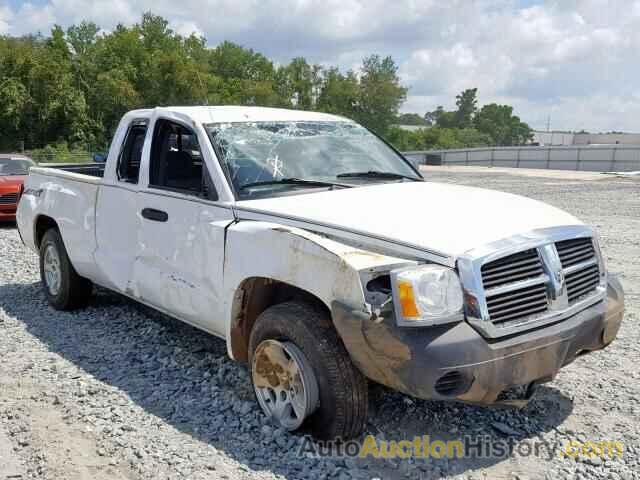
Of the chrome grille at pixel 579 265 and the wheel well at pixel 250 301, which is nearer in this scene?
the chrome grille at pixel 579 265

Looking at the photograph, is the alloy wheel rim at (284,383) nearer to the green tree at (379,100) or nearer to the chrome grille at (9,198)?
the chrome grille at (9,198)

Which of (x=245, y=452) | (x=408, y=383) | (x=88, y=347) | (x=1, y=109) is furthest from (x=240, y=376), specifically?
(x=1, y=109)

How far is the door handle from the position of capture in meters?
4.63

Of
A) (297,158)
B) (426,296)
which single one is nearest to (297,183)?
(297,158)

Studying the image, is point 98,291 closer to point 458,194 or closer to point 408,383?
point 458,194

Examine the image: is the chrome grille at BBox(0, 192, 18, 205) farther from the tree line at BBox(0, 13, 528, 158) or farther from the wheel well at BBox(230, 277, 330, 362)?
the tree line at BBox(0, 13, 528, 158)

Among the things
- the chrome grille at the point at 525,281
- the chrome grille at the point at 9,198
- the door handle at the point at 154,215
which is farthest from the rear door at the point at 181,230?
the chrome grille at the point at 9,198

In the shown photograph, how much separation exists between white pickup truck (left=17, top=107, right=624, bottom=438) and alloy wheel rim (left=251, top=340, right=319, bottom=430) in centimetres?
1

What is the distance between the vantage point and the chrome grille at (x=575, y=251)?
142 inches

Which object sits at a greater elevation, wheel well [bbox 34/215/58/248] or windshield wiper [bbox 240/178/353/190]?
windshield wiper [bbox 240/178/353/190]

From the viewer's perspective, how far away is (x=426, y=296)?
3.11 meters

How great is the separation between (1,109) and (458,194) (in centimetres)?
5373

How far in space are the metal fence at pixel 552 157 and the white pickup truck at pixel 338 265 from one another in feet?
121

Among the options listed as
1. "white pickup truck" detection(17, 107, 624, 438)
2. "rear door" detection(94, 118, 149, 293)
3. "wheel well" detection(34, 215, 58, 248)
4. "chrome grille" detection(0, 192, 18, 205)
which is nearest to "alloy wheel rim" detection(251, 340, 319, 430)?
"white pickup truck" detection(17, 107, 624, 438)
